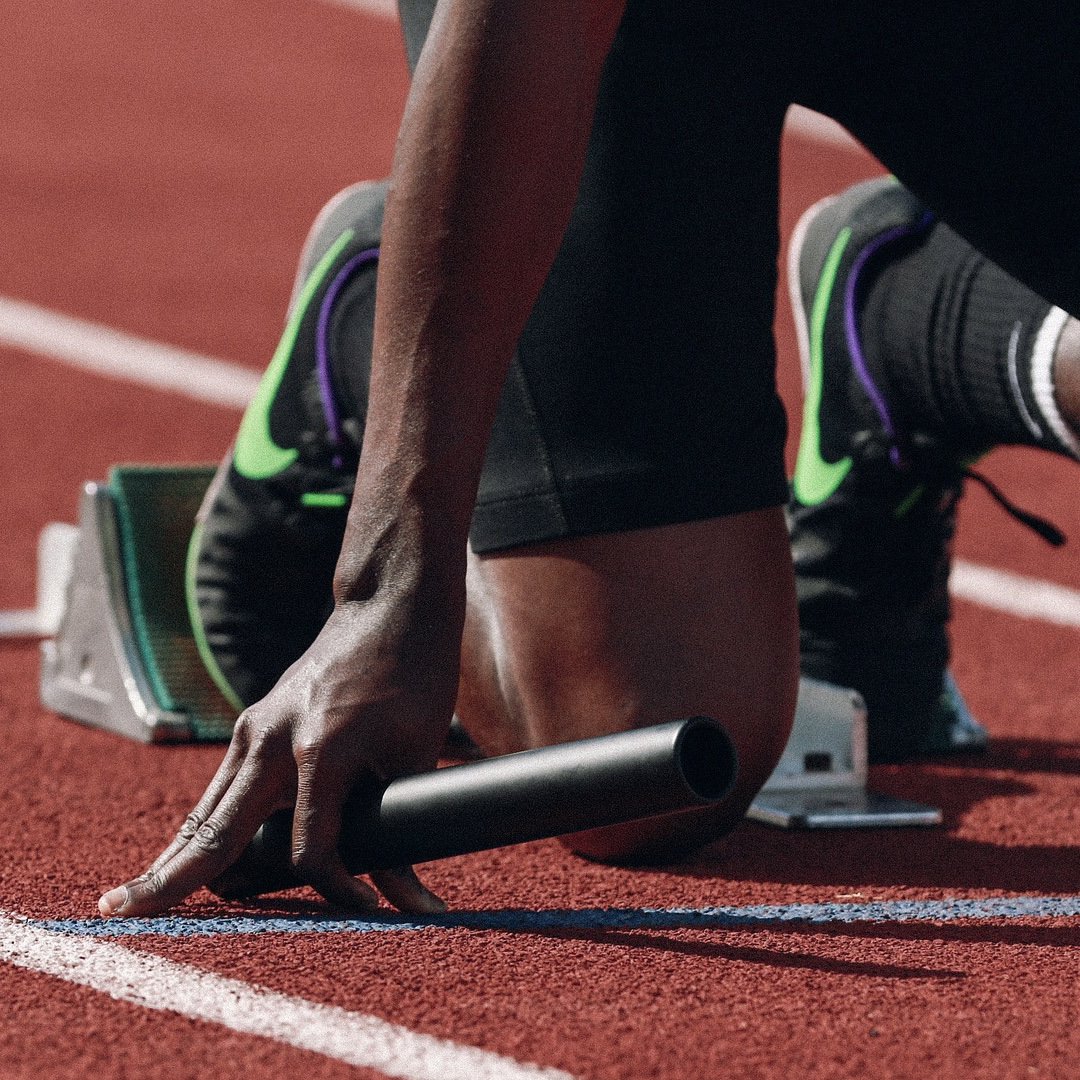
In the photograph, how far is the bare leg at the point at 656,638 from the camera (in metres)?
2.11

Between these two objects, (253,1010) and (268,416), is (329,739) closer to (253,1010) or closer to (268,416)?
(253,1010)

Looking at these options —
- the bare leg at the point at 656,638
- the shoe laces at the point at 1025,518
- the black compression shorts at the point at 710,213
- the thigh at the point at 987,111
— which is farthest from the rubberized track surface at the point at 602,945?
the thigh at the point at 987,111

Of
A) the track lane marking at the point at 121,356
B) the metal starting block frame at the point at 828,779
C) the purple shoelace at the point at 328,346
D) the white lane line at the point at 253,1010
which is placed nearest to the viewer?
the white lane line at the point at 253,1010

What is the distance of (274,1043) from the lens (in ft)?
4.94

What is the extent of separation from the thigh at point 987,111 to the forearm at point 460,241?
49 cm

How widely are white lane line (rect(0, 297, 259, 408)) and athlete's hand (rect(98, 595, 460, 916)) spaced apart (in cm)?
349

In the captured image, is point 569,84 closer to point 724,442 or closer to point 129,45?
point 724,442

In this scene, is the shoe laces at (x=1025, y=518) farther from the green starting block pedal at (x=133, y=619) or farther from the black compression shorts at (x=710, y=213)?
the green starting block pedal at (x=133, y=619)

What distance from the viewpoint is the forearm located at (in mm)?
1709

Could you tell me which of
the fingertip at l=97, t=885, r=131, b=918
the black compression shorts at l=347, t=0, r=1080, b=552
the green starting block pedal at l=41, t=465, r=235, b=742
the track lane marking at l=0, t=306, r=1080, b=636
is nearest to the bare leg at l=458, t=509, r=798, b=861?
the black compression shorts at l=347, t=0, r=1080, b=552

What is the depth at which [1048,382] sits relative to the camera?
2285 mm

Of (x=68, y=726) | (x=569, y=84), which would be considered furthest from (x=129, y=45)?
(x=569, y=84)

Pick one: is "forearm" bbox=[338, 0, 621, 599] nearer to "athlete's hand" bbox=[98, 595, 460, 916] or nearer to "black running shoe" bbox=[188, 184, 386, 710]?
"athlete's hand" bbox=[98, 595, 460, 916]

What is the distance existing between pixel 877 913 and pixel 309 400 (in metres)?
1.04
